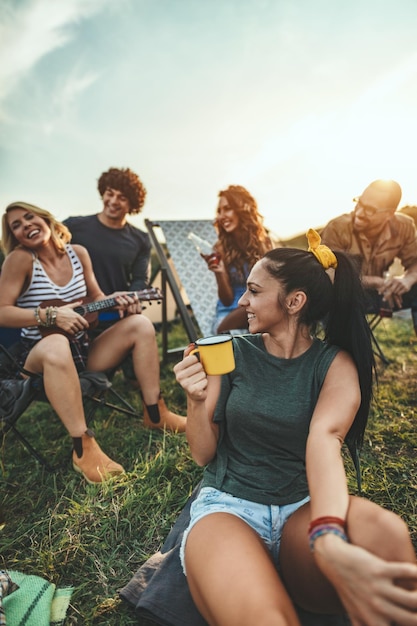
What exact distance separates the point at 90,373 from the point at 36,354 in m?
0.37

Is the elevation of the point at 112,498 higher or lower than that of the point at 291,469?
lower

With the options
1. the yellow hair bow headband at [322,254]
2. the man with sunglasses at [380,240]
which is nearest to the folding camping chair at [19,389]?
the yellow hair bow headband at [322,254]

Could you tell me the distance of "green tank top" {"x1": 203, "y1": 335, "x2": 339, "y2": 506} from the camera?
1.38 meters

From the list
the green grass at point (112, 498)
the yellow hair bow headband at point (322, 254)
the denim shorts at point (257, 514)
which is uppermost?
the yellow hair bow headband at point (322, 254)

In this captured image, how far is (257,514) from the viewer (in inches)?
53.0

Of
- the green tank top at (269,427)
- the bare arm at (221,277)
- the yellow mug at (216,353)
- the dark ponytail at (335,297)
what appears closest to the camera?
the yellow mug at (216,353)

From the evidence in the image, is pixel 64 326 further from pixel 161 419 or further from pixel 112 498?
pixel 112 498

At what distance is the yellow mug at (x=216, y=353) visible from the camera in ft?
4.09

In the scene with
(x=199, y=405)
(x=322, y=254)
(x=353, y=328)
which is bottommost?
Answer: (x=199, y=405)

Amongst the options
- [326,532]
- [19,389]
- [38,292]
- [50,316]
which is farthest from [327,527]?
[38,292]

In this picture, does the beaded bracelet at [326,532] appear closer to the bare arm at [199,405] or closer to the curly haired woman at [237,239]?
the bare arm at [199,405]

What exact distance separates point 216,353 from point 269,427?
0.36 meters

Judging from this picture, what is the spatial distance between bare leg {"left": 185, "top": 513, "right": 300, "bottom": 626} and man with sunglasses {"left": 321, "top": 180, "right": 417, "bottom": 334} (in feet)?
8.69

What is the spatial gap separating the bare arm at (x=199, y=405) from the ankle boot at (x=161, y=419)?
139 centimetres
